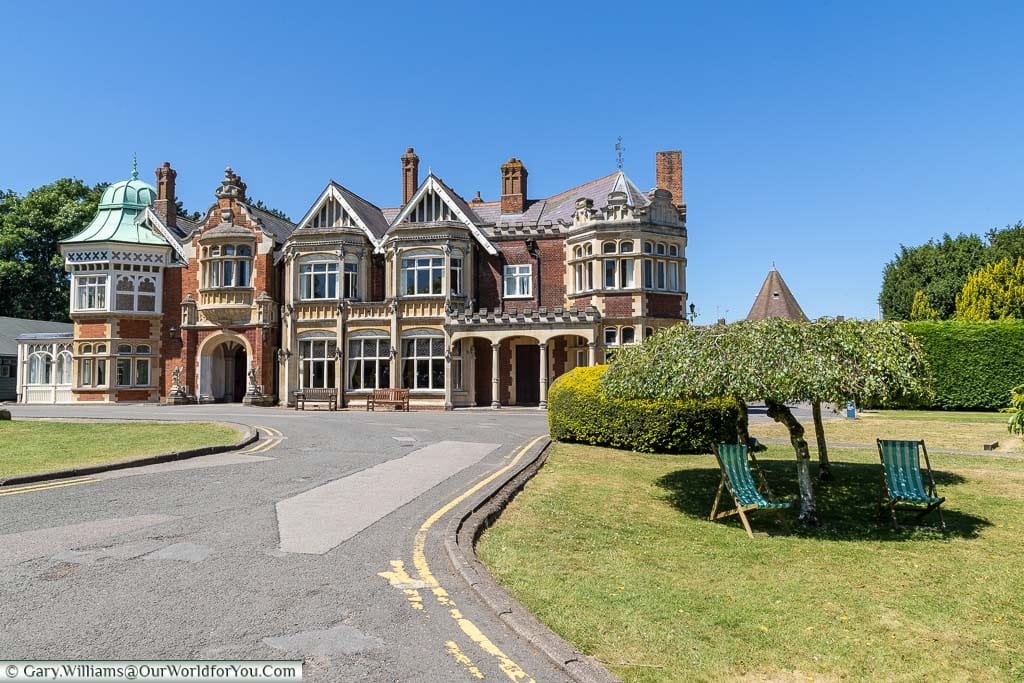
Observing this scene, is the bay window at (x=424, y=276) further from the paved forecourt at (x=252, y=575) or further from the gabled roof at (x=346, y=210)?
the paved forecourt at (x=252, y=575)

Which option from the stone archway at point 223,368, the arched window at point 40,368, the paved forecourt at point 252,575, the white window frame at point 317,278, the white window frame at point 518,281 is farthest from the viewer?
the arched window at point 40,368

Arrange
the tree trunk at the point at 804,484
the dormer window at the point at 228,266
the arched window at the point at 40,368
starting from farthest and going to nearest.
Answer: the arched window at the point at 40,368 → the dormer window at the point at 228,266 → the tree trunk at the point at 804,484

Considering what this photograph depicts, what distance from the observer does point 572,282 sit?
110 feet

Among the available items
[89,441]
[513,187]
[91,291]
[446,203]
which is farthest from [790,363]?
[91,291]

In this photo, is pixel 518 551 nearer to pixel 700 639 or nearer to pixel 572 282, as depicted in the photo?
pixel 700 639

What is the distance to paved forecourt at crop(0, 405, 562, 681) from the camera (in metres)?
4.37

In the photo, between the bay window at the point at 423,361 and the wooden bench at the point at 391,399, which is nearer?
the wooden bench at the point at 391,399

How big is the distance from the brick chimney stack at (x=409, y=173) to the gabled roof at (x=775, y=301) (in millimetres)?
26416

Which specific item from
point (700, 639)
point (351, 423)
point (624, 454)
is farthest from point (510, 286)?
point (700, 639)

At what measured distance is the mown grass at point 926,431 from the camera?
1728cm

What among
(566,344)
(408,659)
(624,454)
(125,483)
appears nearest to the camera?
(408,659)

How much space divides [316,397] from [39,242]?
3519 cm

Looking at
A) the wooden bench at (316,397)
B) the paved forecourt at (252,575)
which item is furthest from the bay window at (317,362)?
the paved forecourt at (252,575)

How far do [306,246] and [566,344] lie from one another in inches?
574
